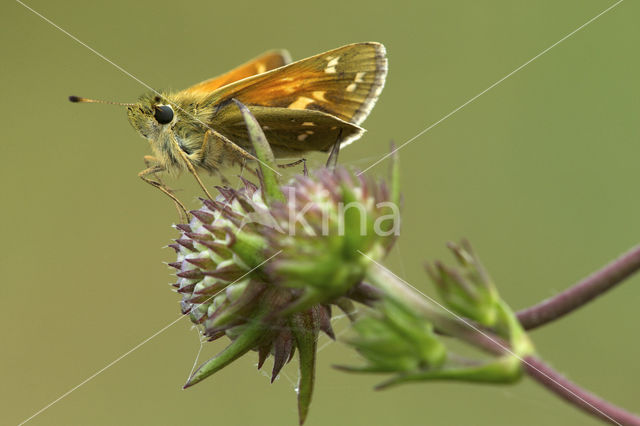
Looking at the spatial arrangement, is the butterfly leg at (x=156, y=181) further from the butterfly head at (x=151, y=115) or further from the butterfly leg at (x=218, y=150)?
the butterfly leg at (x=218, y=150)

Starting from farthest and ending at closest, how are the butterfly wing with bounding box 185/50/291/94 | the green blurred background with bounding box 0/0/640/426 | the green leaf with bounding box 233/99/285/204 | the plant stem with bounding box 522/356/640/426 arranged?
the green blurred background with bounding box 0/0/640/426 < the butterfly wing with bounding box 185/50/291/94 < the green leaf with bounding box 233/99/285/204 < the plant stem with bounding box 522/356/640/426

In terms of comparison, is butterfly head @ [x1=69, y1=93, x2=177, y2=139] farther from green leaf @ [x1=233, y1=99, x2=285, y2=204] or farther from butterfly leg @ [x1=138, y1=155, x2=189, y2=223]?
green leaf @ [x1=233, y1=99, x2=285, y2=204]

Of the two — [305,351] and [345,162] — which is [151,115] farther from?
[345,162]

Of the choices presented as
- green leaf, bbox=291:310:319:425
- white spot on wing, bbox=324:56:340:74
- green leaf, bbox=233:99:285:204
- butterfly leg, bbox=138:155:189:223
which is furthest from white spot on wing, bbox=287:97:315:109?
green leaf, bbox=291:310:319:425

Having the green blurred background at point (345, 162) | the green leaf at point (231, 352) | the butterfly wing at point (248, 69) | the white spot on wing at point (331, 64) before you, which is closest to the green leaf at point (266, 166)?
the green leaf at point (231, 352)

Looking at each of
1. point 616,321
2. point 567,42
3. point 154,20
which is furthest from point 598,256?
point 154,20

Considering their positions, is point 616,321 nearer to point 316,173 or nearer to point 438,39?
point 438,39

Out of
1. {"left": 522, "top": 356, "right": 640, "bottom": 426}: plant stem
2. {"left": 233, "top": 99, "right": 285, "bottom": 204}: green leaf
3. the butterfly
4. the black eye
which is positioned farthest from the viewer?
the black eye
